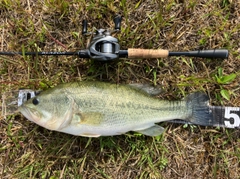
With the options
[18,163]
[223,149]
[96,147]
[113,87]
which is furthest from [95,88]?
[223,149]

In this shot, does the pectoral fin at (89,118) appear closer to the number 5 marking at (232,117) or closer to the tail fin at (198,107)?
the tail fin at (198,107)

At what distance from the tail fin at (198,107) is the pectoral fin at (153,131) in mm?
356

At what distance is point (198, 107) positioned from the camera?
303 centimetres

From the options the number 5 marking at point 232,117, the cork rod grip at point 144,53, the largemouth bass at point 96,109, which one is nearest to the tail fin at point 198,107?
the largemouth bass at point 96,109

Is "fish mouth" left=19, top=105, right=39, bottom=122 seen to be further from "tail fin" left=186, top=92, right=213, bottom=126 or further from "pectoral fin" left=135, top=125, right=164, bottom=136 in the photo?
"tail fin" left=186, top=92, right=213, bottom=126

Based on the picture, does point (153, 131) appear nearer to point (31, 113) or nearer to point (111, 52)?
point (111, 52)

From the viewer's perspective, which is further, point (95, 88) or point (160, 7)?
point (160, 7)

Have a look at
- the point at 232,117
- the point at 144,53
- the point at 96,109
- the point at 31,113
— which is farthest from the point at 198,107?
the point at 31,113

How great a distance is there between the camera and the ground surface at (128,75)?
3219mm

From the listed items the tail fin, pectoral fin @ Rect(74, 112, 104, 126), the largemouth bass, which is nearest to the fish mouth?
the largemouth bass

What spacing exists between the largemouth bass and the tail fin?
169 mm

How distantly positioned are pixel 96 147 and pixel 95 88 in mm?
840

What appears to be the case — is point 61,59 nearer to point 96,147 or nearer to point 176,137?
point 96,147

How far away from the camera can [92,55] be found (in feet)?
9.12
